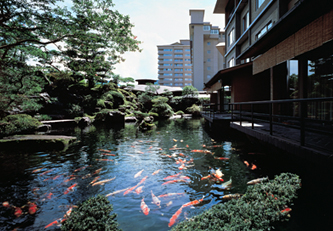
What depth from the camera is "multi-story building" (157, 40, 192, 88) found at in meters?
89.7

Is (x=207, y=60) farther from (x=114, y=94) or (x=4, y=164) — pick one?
(x=4, y=164)

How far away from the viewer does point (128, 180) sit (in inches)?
250

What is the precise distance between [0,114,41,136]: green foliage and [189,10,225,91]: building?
53060 mm

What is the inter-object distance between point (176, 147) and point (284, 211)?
7.31m

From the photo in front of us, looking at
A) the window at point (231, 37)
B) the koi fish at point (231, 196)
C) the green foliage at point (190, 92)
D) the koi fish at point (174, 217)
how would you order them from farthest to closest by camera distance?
the green foliage at point (190, 92)
the window at point (231, 37)
the koi fish at point (231, 196)
the koi fish at point (174, 217)

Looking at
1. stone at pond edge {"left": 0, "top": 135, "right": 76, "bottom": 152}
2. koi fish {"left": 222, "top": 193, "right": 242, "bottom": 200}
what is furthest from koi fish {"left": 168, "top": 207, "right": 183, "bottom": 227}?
stone at pond edge {"left": 0, "top": 135, "right": 76, "bottom": 152}

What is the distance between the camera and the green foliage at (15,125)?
40.4 ft

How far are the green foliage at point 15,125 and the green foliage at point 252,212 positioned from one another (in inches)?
550

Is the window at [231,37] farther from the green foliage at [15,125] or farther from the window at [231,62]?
the green foliage at [15,125]

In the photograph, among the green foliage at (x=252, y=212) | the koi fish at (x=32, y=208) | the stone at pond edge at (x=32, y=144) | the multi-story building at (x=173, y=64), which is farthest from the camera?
the multi-story building at (x=173, y=64)

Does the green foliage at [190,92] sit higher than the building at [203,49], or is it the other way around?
the building at [203,49]

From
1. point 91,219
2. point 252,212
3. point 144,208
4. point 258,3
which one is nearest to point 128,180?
point 144,208

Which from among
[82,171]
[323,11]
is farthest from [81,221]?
[323,11]

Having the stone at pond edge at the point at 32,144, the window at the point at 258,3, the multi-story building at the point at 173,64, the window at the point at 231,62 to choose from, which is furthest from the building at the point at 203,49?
the stone at pond edge at the point at 32,144
